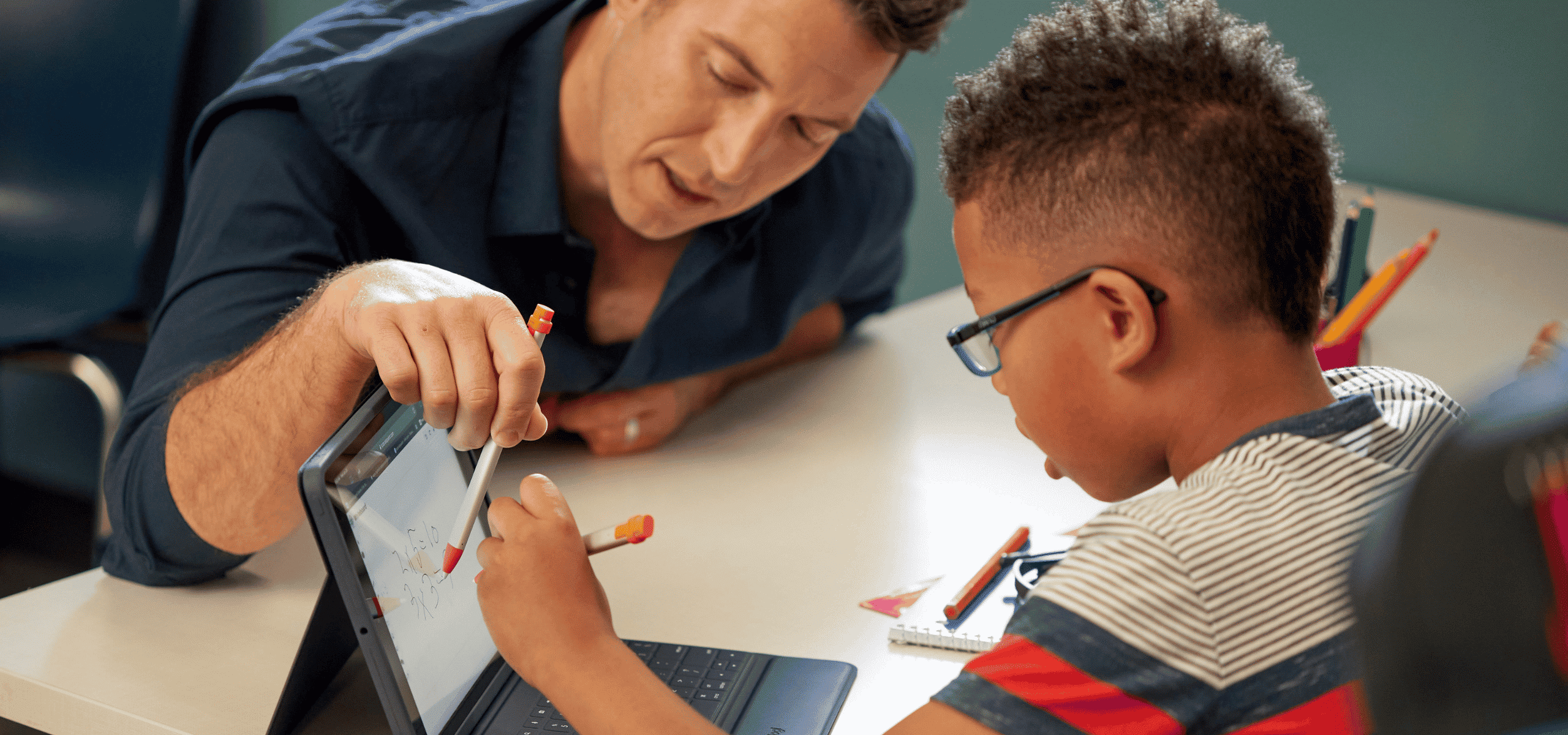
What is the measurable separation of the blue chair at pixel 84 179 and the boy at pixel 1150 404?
122cm

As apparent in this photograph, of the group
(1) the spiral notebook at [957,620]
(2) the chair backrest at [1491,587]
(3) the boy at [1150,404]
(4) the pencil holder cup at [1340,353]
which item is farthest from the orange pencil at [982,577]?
(2) the chair backrest at [1491,587]

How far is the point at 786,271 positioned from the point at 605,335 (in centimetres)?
23

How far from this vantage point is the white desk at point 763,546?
2.52ft

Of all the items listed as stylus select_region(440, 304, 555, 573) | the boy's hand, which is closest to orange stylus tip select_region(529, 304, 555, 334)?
stylus select_region(440, 304, 555, 573)

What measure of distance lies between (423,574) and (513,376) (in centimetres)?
14

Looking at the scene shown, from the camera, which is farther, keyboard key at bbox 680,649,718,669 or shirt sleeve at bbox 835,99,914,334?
shirt sleeve at bbox 835,99,914,334

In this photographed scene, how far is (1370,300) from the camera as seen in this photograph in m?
1.16

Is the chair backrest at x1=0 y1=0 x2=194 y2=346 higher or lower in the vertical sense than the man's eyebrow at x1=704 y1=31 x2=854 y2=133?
lower

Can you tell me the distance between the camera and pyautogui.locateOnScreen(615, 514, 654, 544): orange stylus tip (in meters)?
0.64

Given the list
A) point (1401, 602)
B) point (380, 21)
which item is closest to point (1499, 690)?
point (1401, 602)

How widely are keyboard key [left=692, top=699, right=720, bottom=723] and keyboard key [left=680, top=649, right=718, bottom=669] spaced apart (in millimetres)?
42

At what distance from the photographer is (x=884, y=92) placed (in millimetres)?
2426

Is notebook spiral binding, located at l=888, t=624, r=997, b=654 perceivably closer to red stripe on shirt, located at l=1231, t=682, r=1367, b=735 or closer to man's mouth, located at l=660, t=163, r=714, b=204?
red stripe on shirt, located at l=1231, t=682, r=1367, b=735

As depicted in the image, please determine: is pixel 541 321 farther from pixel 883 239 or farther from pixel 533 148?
pixel 883 239
